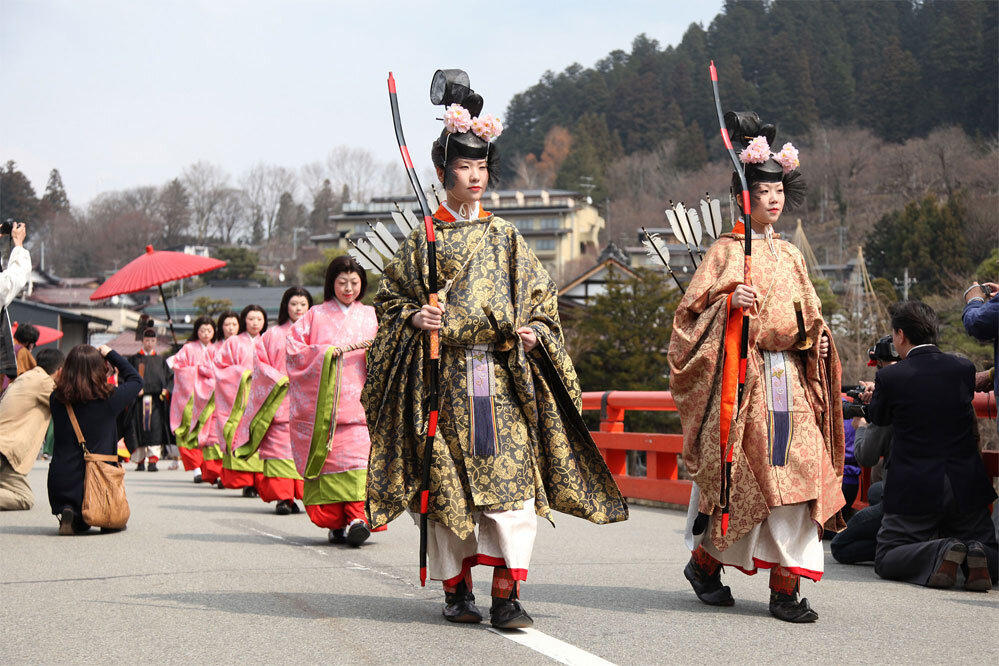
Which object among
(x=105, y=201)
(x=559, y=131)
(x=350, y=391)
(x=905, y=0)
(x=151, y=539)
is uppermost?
(x=905, y=0)

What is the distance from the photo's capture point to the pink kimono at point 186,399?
14.1 meters

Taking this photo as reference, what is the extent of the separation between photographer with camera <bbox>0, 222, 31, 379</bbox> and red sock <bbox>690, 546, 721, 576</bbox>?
534 centimetres

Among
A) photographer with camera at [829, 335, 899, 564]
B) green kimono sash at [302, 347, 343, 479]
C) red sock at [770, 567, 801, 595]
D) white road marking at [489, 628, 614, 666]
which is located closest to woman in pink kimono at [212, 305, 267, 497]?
green kimono sash at [302, 347, 343, 479]

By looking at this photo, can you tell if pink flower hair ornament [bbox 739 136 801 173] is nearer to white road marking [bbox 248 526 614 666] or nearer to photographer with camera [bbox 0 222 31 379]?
white road marking [bbox 248 526 614 666]

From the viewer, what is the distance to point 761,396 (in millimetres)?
5402

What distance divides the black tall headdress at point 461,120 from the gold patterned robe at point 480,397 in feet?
1.06

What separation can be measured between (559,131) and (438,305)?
9575 centimetres

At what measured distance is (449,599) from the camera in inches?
200

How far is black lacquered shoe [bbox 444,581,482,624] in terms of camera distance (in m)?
4.97

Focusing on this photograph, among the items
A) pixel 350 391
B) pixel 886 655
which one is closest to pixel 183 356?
pixel 350 391

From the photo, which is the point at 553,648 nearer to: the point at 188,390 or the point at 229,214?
the point at 188,390

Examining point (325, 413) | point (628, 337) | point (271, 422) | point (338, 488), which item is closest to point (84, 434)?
point (271, 422)

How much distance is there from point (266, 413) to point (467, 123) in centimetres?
534

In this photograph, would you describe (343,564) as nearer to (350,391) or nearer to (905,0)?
(350,391)
